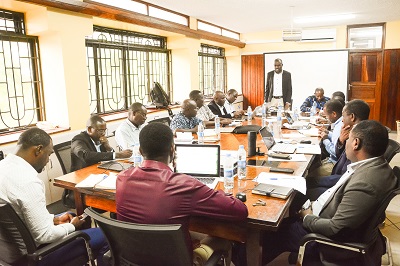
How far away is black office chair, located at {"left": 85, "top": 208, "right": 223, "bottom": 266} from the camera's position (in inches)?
49.7

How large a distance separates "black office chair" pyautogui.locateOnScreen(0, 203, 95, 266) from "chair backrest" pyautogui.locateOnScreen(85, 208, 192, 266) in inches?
15.2

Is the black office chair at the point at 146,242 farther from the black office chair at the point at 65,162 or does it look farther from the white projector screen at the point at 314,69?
the white projector screen at the point at 314,69

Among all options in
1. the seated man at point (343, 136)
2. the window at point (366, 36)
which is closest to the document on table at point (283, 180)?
the seated man at point (343, 136)

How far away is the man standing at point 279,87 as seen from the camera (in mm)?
7219

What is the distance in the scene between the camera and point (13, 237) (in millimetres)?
1606

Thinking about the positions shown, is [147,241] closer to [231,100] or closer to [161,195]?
[161,195]

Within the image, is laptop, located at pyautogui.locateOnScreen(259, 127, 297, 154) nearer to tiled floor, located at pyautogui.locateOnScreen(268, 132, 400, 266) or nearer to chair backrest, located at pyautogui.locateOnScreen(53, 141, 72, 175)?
tiled floor, located at pyautogui.locateOnScreen(268, 132, 400, 266)

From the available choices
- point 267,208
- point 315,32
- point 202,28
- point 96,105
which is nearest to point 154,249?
point 267,208

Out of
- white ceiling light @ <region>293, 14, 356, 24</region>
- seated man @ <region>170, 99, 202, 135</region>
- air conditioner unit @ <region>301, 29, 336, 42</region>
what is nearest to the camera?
seated man @ <region>170, 99, 202, 135</region>

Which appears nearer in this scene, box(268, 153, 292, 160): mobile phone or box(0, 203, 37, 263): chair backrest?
box(0, 203, 37, 263): chair backrest

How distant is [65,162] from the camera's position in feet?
9.60

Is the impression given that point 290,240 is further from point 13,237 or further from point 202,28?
point 202,28

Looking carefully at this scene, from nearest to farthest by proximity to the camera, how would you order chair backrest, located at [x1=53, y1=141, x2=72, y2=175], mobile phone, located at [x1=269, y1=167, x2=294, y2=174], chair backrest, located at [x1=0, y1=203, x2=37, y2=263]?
chair backrest, located at [x1=0, y1=203, x2=37, y2=263], mobile phone, located at [x1=269, y1=167, x2=294, y2=174], chair backrest, located at [x1=53, y1=141, x2=72, y2=175]

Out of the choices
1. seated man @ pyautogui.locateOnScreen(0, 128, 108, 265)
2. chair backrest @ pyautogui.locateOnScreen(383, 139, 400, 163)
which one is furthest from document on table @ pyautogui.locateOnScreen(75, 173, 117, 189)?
chair backrest @ pyautogui.locateOnScreen(383, 139, 400, 163)
